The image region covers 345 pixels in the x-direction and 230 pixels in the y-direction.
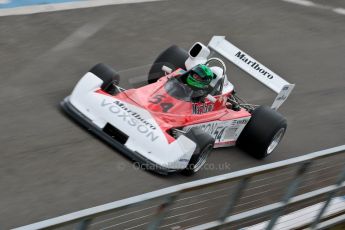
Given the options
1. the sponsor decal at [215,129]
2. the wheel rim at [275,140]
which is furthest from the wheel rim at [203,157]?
the wheel rim at [275,140]

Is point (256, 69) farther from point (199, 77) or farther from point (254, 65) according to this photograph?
point (199, 77)

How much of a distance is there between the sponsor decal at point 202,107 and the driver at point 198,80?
0.30 ft

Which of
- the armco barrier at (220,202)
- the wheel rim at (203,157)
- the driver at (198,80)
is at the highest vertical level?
the armco barrier at (220,202)

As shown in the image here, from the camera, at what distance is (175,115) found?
28.9ft

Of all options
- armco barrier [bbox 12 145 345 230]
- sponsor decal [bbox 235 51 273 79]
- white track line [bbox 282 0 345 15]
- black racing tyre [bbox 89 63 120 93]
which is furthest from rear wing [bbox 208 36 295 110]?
white track line [bbox 282 0 345 15]

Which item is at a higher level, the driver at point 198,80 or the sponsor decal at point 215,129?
the driver at point 198,80

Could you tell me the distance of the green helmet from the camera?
916 cm

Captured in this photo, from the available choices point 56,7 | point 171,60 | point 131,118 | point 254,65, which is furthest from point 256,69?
point 56,7

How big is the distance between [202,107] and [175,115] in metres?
0.51

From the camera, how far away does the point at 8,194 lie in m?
7.31

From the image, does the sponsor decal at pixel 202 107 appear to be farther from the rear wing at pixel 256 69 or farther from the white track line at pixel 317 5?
the white track line at pixel 317 5

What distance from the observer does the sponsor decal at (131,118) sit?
27.1 ft

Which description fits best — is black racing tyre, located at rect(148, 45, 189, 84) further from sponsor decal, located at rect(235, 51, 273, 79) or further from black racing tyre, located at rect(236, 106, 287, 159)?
black racing tyre, located at rect(236, 106, 287, 159)

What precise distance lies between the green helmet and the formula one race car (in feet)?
0.24
